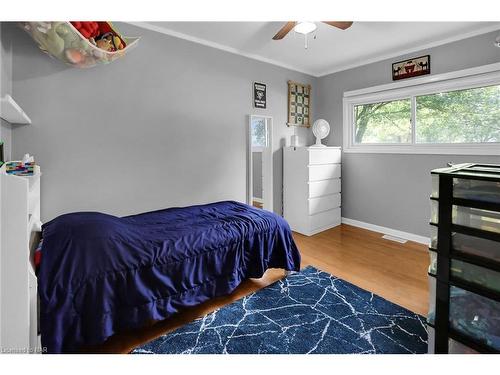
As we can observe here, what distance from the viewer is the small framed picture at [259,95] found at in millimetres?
3639

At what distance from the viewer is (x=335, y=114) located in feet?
14.2

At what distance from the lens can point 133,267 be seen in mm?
1645

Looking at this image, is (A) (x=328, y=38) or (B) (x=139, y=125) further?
(A) (x=328, y=38)

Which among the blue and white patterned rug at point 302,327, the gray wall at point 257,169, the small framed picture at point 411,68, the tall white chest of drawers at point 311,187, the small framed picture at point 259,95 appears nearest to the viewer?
the blue and white patterned rug at point 302,327

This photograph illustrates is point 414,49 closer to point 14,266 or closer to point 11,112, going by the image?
point 11,112

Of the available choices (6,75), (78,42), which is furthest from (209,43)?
(6,75)

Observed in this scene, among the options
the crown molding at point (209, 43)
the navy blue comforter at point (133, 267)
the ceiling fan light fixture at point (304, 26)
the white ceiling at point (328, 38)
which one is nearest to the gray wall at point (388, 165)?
the white ceiling at point (328, 38)

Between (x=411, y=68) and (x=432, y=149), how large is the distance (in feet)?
3.40

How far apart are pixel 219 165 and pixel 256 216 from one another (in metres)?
1.15

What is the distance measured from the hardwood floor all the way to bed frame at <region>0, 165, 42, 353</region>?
470 mm

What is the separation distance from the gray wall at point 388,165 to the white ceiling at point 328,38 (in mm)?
151

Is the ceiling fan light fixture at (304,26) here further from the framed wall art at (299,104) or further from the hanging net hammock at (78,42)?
the framed wall art at (299,104)

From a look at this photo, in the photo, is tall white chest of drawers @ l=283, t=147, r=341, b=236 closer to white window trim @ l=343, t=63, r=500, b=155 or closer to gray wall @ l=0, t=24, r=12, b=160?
white window trim @ l=343, t=63, r=500, b=155

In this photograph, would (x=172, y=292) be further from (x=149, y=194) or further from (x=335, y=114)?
(x=335, y=114)
